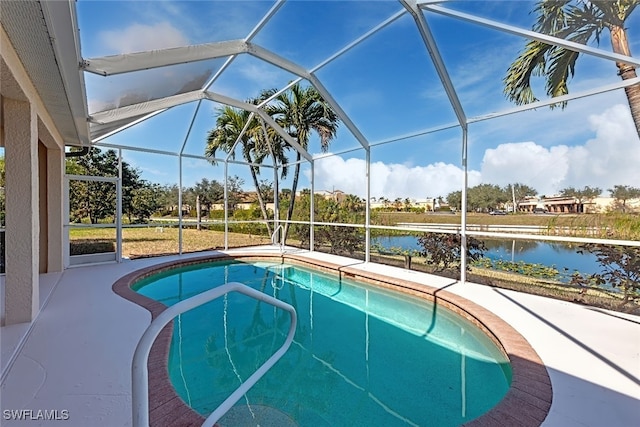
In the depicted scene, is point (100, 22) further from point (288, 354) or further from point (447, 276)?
point (447, 276)

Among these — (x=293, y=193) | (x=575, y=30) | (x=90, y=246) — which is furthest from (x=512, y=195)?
(x=90, y=246)

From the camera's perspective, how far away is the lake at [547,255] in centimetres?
511

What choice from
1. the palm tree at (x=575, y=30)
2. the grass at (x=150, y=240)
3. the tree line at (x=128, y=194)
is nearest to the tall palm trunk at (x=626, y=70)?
the palm tree at (x=575, y=30)

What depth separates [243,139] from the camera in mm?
11609

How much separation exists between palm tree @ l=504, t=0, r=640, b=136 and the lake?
2.04 meters

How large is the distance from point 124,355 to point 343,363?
2475 mm

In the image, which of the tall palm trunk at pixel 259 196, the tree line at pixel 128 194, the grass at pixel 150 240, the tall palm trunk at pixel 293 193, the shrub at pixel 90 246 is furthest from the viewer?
the tall palm trunk at pixel 259 196

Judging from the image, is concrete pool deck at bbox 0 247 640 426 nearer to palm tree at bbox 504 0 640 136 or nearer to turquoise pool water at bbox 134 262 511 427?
turquoise pool water at bbox 134 262 511 427

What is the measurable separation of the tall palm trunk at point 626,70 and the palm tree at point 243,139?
9.17m

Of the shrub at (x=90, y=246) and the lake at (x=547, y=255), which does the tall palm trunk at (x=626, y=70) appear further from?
the shrub at (x=90, y=246)

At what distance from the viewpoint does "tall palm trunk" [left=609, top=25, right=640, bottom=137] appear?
401cm

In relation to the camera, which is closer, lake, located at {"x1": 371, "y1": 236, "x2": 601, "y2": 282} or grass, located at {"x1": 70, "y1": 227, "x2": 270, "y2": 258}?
lake, located at {"x1": 371, "y1": 236, "x2": 601, "y2": 282}

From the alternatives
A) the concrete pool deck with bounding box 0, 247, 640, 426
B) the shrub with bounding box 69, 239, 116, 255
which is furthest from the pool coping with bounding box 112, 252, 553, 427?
the shrub with bounding box 69, 239, 116, 255

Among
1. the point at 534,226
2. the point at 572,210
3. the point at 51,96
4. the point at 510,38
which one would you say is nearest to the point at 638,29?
the point at 510,38
